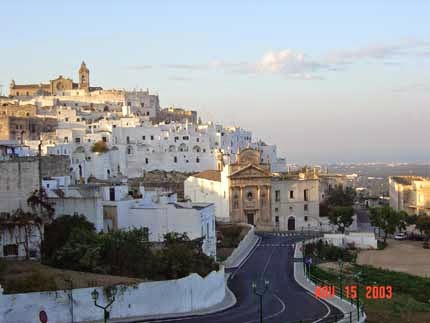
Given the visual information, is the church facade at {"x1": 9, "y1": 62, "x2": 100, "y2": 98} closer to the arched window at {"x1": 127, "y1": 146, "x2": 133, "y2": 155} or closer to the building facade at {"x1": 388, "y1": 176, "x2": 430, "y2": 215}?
the arched window at {"x1": 127, "y1": 146, "x2": 133, "y2": 155}

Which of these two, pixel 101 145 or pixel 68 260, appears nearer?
pixel 68 260

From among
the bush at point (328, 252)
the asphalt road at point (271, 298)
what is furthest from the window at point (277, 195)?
the asphalt road at point (271, 298)

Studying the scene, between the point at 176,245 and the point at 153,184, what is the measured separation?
131 ft

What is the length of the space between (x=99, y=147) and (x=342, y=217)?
→ 80.8 feet

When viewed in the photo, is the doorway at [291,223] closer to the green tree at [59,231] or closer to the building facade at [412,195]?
the building facade at [412,195]

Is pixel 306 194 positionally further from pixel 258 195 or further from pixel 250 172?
pixel 250 172

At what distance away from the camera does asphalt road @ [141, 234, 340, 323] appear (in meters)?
27.5

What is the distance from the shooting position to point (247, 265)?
4322 cm

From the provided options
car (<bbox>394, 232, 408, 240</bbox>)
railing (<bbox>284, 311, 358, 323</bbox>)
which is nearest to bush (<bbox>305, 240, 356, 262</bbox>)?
car (<bbox>394, 232, 408, 240</bbox>)

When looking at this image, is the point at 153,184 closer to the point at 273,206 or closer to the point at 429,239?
the point at 273,206

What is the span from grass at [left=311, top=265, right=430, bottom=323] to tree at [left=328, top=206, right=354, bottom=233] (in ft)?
51.9

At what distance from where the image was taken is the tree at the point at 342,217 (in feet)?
206

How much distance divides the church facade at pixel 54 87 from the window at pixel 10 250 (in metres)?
75.0

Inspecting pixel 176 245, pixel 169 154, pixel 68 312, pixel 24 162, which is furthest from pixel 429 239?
pixel 68 312
